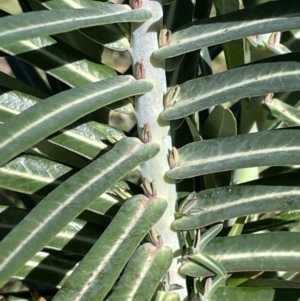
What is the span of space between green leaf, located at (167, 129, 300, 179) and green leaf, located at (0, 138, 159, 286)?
0.06 m

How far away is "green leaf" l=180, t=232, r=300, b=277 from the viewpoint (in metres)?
0.68

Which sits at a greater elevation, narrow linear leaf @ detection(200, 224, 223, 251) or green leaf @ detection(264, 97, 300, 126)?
green leaf @ detection(264, 97, 300, 126)

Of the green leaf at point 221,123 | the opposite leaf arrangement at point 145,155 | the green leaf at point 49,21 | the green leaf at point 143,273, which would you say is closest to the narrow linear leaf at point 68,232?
the opposite leaf arrangement at point 145,155

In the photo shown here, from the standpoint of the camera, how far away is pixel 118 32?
2.24ft

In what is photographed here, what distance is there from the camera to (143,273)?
2.19 ft

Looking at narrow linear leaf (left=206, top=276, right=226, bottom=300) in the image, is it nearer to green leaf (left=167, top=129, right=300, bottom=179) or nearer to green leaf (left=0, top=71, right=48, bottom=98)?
green leaf (left=167, top=129, right=300, bottom=179)

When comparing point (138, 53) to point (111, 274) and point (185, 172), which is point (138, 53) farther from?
point (111, 274)

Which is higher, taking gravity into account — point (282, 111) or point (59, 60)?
point (59, 60)

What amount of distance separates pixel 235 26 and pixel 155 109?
152 millimetres

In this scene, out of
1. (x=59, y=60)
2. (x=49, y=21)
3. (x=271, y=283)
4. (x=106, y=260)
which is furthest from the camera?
(x=271, y=283)

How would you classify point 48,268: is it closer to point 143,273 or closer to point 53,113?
point 143,273

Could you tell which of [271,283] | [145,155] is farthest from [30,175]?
[271,283]

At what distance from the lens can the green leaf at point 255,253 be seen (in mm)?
677

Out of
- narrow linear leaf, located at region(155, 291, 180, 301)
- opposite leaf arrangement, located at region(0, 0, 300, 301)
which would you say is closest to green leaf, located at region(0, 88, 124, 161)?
opposite leaf arrangement, located at region(0, 0, 300, 301)
